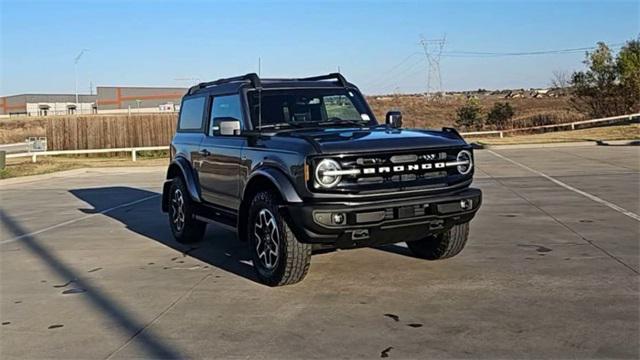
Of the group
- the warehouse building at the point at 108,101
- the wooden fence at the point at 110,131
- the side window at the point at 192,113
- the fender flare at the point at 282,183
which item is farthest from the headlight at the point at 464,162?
the warehouse building at the point at 108,101

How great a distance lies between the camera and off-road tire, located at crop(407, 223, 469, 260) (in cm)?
743

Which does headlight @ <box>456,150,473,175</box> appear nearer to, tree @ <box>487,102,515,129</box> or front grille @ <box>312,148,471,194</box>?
front grille @ <box>312,148,471,194</box>

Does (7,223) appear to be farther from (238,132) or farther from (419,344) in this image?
(419,344)


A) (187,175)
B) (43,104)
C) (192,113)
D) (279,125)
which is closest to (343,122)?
(279,125)

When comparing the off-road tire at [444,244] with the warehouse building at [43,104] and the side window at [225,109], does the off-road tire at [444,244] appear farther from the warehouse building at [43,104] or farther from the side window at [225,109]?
the warehouse building at [43,104]

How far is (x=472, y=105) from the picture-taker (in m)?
49.6

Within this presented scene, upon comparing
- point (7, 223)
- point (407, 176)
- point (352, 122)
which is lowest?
point (7, 223)

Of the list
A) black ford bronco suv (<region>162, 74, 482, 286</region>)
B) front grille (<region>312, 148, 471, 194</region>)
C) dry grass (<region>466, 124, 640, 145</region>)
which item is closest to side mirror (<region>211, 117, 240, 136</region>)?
black ford bronco suv (<region>162, 74, 482, 286</region>)

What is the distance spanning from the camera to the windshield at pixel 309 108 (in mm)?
7891

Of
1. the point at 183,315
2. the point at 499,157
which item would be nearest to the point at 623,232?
the point at 183,315

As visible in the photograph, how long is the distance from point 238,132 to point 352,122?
1382 millimetres

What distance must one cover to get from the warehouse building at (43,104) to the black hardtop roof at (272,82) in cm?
8214

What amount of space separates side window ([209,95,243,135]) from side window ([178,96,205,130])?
1.27ft

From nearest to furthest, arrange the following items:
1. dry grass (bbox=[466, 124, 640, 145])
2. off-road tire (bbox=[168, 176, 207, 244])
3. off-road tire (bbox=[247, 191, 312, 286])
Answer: off-road tire (bbox=[247, 191, 312, 286])
off-road tire (bbox=[168, 176, 207, 244])
dry grass (bbox=[466, 124, 640, 145])
